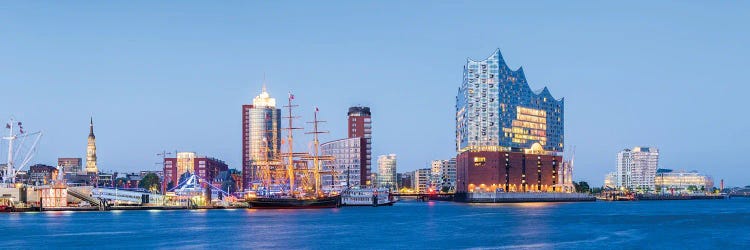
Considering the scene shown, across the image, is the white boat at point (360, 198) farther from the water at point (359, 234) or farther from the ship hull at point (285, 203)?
the water at point (359, 234)

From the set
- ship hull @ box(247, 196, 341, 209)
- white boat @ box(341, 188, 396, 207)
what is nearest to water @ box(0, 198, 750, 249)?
ship hull @ box(247, 196, 341, 209)

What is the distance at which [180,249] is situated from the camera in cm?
7156

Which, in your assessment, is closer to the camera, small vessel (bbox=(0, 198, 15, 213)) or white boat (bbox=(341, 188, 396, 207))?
small vessel (bbox=(0, 198, 15, 213))

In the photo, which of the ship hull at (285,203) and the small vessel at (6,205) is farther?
the ship hull at (285,203)

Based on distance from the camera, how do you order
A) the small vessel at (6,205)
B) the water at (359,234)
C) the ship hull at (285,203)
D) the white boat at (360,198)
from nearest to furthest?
the water at (359,234)
the small vessel at (6,205)
the ship hull at (285,203)
the white boat at (360,198)

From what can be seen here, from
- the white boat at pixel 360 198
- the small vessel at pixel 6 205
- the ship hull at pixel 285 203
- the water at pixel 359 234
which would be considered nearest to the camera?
the water at pixel 359 234

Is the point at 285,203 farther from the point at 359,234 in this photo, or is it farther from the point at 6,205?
the point at 359,234

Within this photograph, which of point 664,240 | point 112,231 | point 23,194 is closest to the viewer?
point 664,240

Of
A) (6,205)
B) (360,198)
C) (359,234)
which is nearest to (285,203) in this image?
(360,198)

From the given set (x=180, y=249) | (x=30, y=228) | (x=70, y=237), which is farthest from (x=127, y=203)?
(x=180, y=249)

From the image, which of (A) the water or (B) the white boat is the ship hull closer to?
(B) the white boat

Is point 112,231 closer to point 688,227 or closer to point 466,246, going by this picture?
point 466,246

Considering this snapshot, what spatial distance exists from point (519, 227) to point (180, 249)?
1663 inches

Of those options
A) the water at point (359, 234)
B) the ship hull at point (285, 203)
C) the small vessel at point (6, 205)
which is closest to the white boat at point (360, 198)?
the ship hull at point (285, 203)
